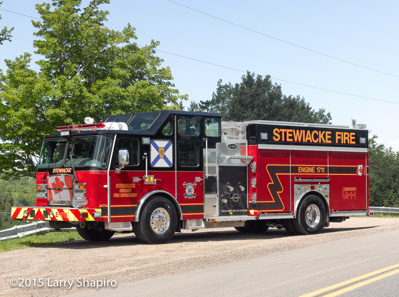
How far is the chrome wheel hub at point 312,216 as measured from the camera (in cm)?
1747

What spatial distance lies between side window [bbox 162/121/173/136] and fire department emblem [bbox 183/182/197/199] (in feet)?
4.31

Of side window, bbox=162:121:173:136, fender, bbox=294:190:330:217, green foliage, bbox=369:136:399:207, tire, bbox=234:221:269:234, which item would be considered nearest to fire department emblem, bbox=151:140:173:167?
side window, bbox=162:121:173:136

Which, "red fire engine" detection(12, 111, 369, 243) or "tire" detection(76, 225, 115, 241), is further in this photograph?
"tire" detection(76, 225, 115, 241)

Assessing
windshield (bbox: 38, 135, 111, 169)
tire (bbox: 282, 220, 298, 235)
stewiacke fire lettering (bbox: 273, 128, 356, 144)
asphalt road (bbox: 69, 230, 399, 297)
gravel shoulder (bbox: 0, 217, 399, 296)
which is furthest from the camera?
tire (bbox: 282, 220, 298, 235)

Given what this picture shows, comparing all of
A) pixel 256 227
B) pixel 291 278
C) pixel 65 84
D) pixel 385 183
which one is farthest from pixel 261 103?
pixel 291 278

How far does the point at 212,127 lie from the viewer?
1576 centimetres

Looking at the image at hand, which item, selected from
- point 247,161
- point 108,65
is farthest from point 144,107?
point 247,161

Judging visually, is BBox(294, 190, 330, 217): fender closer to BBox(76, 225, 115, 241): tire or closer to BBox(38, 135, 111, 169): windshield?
BBox(76, 225, 115, 241): tire

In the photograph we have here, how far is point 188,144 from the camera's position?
49.9 feet

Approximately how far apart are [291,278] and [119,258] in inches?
165

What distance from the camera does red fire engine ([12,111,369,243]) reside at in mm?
13961

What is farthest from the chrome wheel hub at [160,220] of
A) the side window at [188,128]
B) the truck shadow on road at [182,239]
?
the side window at [188,128]

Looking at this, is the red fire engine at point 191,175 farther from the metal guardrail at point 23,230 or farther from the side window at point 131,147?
the metal guardrail at point 23,230

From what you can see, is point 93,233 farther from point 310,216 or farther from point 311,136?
point 311,136
